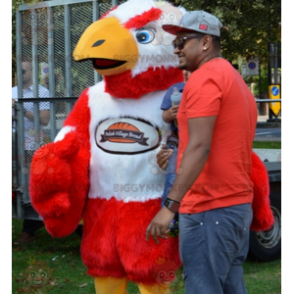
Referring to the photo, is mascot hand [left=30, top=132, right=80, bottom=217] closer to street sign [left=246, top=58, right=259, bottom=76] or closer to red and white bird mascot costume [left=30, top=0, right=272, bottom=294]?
red and white bird mascot costume [left=30, top=0, right=272, bottom=294]

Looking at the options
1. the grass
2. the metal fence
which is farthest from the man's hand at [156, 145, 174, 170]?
the metal fence

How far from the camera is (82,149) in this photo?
137 inches

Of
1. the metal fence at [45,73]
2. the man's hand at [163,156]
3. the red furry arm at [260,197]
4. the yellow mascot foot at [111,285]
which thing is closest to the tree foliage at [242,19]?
the metal fence at [45,73]

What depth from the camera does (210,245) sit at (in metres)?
2.54

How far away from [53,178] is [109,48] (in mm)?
842

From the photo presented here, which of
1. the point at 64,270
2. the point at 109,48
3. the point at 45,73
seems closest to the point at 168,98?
the point at 109,48

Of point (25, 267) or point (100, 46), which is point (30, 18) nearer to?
point (100, 46)

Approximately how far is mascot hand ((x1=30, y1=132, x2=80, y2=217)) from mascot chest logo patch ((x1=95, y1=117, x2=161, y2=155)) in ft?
0.81

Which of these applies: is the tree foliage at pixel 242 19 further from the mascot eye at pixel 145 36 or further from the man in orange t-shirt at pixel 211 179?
the man in orange t-shirt at pixel 211 179

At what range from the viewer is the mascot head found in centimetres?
323

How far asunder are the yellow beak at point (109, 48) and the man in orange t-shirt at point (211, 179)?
2.40ft

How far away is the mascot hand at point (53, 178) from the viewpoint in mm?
3266

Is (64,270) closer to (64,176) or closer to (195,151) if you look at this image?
(64,176)
